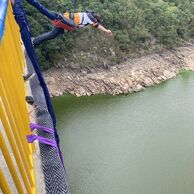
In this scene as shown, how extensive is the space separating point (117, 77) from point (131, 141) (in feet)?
11.7

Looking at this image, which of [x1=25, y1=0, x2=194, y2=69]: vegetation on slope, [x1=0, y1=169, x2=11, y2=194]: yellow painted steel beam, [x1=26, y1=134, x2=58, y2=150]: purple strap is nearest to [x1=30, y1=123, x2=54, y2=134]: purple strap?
[x1=26, y1=134, x2=58, y2=150]: purple strap

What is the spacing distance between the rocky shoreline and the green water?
0.30 meters

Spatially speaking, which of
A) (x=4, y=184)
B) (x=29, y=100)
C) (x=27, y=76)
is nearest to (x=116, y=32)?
(x=27, y=76)

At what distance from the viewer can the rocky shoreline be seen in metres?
11.4

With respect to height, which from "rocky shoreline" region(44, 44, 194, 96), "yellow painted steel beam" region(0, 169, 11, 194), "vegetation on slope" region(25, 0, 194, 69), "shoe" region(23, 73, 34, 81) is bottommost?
"rocky shoreline" region(44, 44, 194, 96)

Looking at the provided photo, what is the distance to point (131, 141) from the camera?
864 centimetres

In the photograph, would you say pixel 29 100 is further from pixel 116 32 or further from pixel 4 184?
pixel 116 32

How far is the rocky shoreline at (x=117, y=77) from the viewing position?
11.4 m

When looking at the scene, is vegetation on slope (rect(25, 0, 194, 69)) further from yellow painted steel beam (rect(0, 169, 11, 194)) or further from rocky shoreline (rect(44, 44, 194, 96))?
yellow painted steel beam (rect(0, 169, 11, 194))

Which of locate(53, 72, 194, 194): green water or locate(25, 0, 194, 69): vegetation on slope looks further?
locate(25, 0, 194, 69): vegetation on slope

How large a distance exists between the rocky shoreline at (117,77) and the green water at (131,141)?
11.7 inches

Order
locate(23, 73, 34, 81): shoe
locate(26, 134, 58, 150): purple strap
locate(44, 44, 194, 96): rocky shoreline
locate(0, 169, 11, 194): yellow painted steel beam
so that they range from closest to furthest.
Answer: locate(0, 169, 11, 194): yellow painted steel beam, locate(26, 134, 58, 150): purple strap, locate(23, 73, 34, 81): shoe, locate(44, 44, 194, 96): rocky shoreline

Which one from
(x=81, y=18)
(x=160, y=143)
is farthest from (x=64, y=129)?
(x=81, y=18)

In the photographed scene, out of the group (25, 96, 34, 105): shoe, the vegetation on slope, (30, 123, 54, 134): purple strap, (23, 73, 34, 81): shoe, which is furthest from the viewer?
the vegetation on slope
